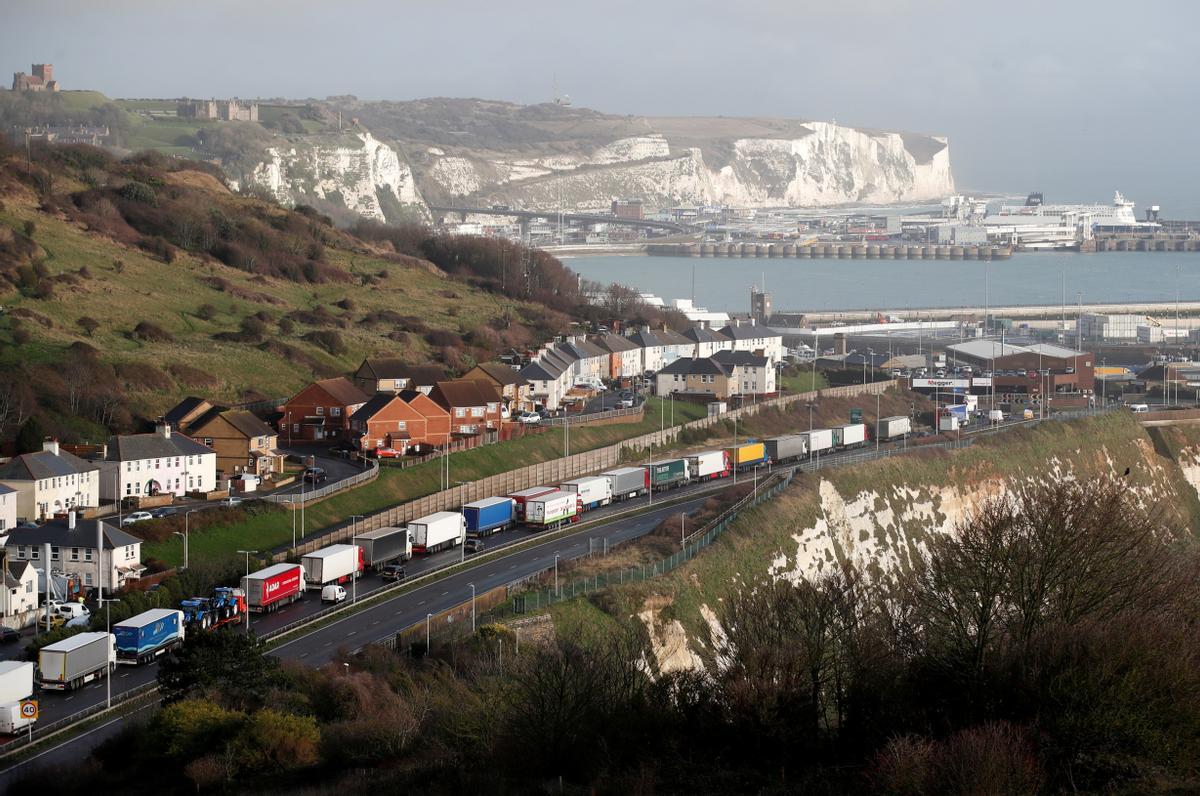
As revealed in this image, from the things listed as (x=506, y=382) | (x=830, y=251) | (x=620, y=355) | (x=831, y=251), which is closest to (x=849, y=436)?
(x=506, y=382)

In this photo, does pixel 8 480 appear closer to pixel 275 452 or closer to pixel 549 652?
pixel 275 452

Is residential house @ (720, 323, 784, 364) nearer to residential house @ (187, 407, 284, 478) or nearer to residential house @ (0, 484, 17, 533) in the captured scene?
residential house @ (187, 407, 284, 478)

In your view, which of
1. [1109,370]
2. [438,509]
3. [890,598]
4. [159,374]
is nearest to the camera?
[890,598]

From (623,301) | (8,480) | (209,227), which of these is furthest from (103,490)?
(623,301)

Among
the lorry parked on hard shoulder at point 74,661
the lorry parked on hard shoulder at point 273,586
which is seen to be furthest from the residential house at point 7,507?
the lorry parked on hard shoulder at point 74,661

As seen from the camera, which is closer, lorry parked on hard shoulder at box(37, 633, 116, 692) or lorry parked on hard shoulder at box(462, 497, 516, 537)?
lorry parked on hard shoulder at box(37, 633, 116, 692)

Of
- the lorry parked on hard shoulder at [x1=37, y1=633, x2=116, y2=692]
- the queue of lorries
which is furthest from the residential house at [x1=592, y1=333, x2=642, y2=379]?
the lorry parked on hard shoulder at [x1=37, y1=633, x2=116, y2=692]
